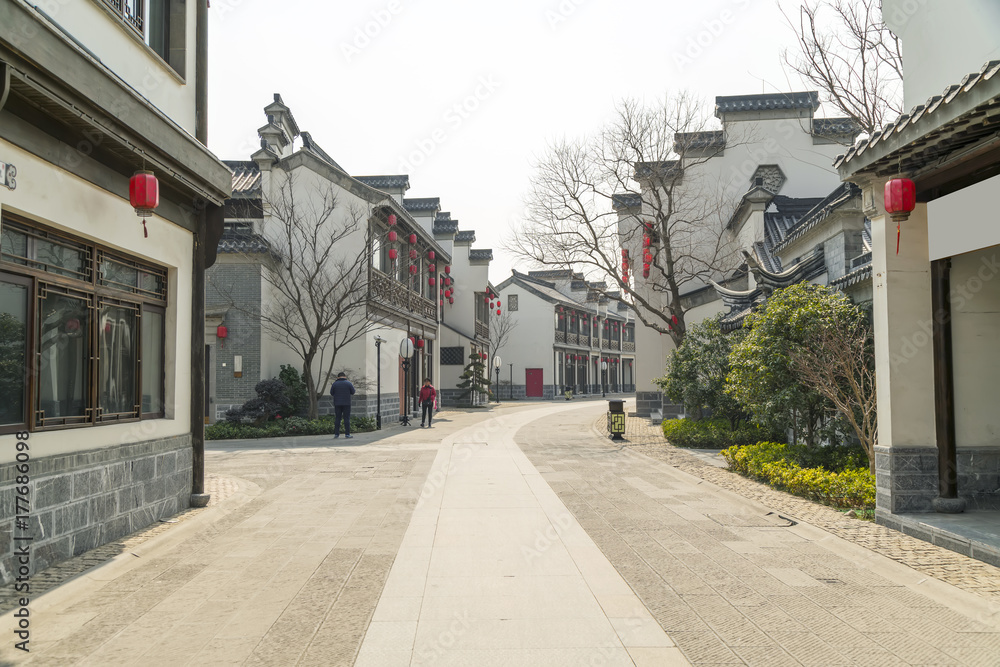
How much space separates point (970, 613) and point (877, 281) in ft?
12.2

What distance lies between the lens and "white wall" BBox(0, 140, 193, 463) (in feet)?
17.4

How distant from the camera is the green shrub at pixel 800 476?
306 inches

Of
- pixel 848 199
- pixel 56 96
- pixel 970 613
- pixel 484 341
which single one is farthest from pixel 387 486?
pixel 484 341

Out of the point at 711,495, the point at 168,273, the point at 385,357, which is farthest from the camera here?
the point at 385,357

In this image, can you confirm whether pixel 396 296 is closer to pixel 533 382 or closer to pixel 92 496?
pixel 92 496

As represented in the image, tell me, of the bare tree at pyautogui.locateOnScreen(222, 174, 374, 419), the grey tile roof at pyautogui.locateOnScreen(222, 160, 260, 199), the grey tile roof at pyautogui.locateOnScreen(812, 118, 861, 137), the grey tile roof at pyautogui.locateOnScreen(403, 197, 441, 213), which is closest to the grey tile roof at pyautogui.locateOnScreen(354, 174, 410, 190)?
the grey tile roof at pyautogui.locateOnScreen(403, 197, 441, 213)

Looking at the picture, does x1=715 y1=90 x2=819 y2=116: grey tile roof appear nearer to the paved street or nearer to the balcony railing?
the balcony railing

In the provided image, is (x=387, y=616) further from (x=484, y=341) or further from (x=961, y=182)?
(x=484, y=341)

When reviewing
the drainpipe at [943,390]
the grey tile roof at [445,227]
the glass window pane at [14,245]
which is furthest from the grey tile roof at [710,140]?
the glass window pane at [14,245]

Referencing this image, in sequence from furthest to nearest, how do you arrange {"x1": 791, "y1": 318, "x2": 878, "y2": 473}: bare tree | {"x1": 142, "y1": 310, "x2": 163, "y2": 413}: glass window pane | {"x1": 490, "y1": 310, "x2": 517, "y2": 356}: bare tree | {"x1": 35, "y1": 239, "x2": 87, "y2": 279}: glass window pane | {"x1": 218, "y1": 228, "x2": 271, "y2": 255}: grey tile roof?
{"x1": 490, "y1": 310, "x2": 517, "y2": 356}: bare tree, {"x1": 218, "y1": 228, "x2": 271, "y2": 255}: grey tile roof, {"x1": 791, "y1": 318, "x2": 878, "y2": 473}: bare tree, {"x1": 142, "y1": 310, "x2": 163, "y2": 413}: glass window pane, {"x1": 35, "y1": 239, "x2": 87, "y2": 279}: glass window pane

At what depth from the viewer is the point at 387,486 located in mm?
9672

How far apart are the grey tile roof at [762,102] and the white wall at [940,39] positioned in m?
15.5

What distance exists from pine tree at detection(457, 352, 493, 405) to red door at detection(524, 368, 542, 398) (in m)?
12.5

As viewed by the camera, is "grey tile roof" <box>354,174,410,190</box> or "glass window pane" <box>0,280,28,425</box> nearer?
"glass window pane" <box>0,280,28,425</box>
